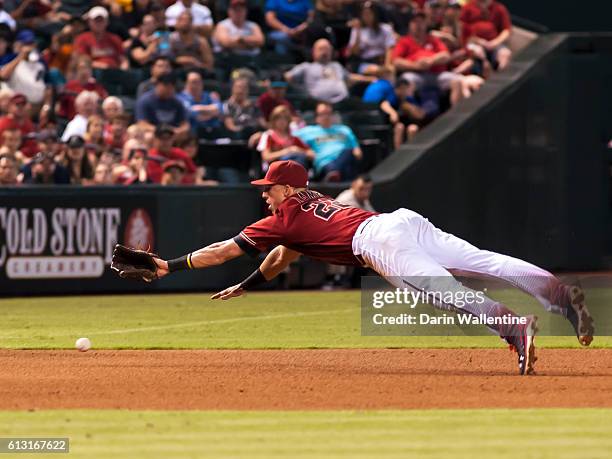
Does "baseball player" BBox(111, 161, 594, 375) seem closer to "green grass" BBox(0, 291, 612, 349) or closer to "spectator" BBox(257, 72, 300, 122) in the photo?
"green grass" BBox(0, 291, 612, 349)

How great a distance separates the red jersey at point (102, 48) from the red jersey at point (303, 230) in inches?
372

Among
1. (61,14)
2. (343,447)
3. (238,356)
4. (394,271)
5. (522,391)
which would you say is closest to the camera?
(343,447)

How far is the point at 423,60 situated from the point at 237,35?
2.78 metres

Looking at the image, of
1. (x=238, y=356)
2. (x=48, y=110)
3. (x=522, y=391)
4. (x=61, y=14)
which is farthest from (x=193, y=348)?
(x=61, y=14)

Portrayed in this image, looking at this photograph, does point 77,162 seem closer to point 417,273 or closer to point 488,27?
point 488,27

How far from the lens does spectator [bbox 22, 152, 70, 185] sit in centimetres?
1745

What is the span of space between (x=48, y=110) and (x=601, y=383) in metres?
10.1

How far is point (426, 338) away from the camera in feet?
45.0

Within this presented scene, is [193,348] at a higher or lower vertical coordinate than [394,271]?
lower

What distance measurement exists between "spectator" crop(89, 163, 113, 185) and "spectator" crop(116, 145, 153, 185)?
148mm

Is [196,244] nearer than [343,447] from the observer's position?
No

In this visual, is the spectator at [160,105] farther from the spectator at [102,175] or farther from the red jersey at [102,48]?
the red jersey at [102,48]

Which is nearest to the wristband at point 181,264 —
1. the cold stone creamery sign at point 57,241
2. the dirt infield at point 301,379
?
the dirt infield at point 301,379

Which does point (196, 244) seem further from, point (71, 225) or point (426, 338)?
point (426, 338)
